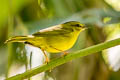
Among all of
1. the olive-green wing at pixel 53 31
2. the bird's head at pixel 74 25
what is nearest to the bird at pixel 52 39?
the olive-green wing at pixel 53 31

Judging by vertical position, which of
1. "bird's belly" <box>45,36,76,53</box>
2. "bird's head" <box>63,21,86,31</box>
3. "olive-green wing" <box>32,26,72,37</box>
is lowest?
"bird's belly" <box>45,36,76,53</box>

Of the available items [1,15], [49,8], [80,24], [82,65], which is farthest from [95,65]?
[1,15]

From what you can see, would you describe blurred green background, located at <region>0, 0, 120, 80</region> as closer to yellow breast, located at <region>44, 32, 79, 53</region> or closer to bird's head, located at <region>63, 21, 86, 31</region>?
bird's head, located at <region>63, 21, 86, 31</region>

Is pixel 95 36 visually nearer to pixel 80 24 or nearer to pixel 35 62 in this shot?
pixel 80 24

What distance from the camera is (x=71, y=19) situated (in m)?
2.52

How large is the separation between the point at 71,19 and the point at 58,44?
0.43 meters

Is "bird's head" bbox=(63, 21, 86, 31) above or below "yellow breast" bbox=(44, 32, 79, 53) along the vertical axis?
above

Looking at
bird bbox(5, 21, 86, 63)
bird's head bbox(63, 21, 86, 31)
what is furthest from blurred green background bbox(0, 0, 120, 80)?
bird bbox(5, 21, 86, 63)

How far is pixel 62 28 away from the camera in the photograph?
2383mm

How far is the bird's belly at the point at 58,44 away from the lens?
2.14 metres

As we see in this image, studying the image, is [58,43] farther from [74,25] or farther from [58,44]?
[74,25]

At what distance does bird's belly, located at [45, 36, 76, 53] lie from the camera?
7.03 feet

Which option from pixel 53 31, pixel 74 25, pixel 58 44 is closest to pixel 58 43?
pixel 58 44

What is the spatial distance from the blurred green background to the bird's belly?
0.23m
